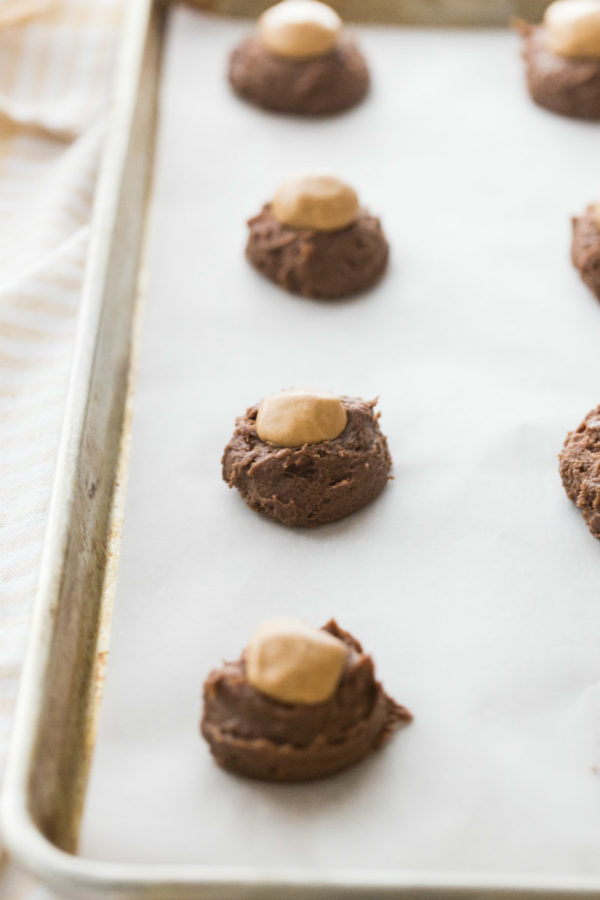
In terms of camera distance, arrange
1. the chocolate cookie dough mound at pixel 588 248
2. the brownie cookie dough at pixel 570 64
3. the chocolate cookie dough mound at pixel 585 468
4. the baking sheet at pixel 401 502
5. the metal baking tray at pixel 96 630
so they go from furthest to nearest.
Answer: the brownie cookie dough at pixel 570 64, the chocolate cookie dough mound at pixel 588 248, the chocolate cookie dough mound at pixel 585 468, the baking sheet at pixel 401 502, the metal baking tray at pixel 96 630

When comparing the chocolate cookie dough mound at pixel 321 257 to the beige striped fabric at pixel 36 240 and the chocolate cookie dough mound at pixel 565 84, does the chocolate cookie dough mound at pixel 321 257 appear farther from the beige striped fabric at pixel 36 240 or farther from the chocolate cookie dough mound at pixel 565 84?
the chocolate cookie dough mound at pixel 565 84

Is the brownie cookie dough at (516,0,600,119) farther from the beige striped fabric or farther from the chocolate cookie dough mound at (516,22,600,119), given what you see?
the beige striped fabric

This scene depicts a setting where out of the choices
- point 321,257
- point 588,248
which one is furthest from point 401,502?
point 588,248

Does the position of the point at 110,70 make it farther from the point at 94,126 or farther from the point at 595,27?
the point at 595,27

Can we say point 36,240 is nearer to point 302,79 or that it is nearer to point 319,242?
point 319,242

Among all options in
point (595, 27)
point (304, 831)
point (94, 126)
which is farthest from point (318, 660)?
point (595, 27)

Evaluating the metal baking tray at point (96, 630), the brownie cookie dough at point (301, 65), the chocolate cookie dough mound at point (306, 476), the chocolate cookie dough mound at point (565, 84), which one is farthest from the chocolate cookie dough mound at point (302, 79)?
the chocolate cookie dough mound at point (306, 476)
